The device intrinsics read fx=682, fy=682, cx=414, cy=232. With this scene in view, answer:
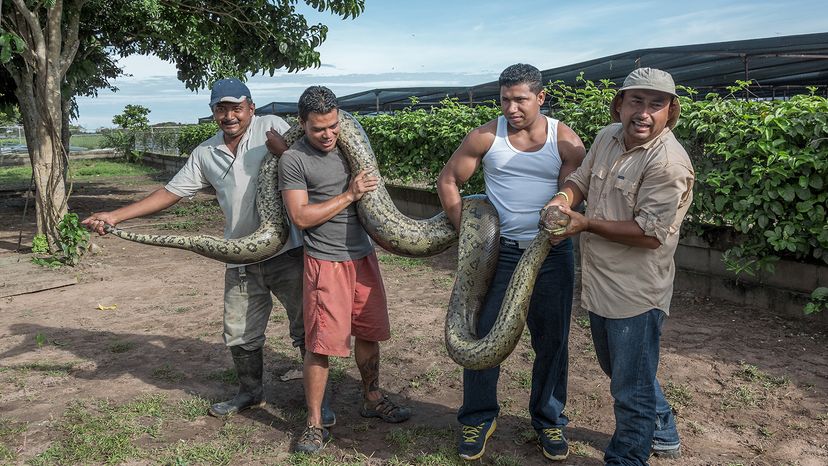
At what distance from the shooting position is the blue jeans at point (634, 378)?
129 inches

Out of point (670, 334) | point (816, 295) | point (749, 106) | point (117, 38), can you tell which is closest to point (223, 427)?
point (670, 334)

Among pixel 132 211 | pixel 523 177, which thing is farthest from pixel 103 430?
pixel 523 177

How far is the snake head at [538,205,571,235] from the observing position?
3.19 m

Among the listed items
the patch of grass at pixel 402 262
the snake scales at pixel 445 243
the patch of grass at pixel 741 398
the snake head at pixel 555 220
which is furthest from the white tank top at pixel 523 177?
the patch of grass at pixel 402 262

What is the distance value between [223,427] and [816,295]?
4.81 m

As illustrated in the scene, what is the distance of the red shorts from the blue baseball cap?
109cm

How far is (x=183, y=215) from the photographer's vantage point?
14.8 metres

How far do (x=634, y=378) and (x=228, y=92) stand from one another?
2888 mm

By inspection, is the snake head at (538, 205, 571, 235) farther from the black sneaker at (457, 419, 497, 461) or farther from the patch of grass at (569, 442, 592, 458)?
the patch of grass at (569, 442, 592, 458)

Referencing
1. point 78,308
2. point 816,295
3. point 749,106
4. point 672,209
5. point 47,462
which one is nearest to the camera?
point 672,209

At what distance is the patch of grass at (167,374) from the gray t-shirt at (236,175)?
1533mm

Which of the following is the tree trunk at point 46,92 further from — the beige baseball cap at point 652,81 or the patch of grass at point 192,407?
the beige baseball cap at point 652,81

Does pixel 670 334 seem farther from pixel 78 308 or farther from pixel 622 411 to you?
pixel 78 308

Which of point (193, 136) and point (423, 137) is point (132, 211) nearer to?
point (423, 137)
